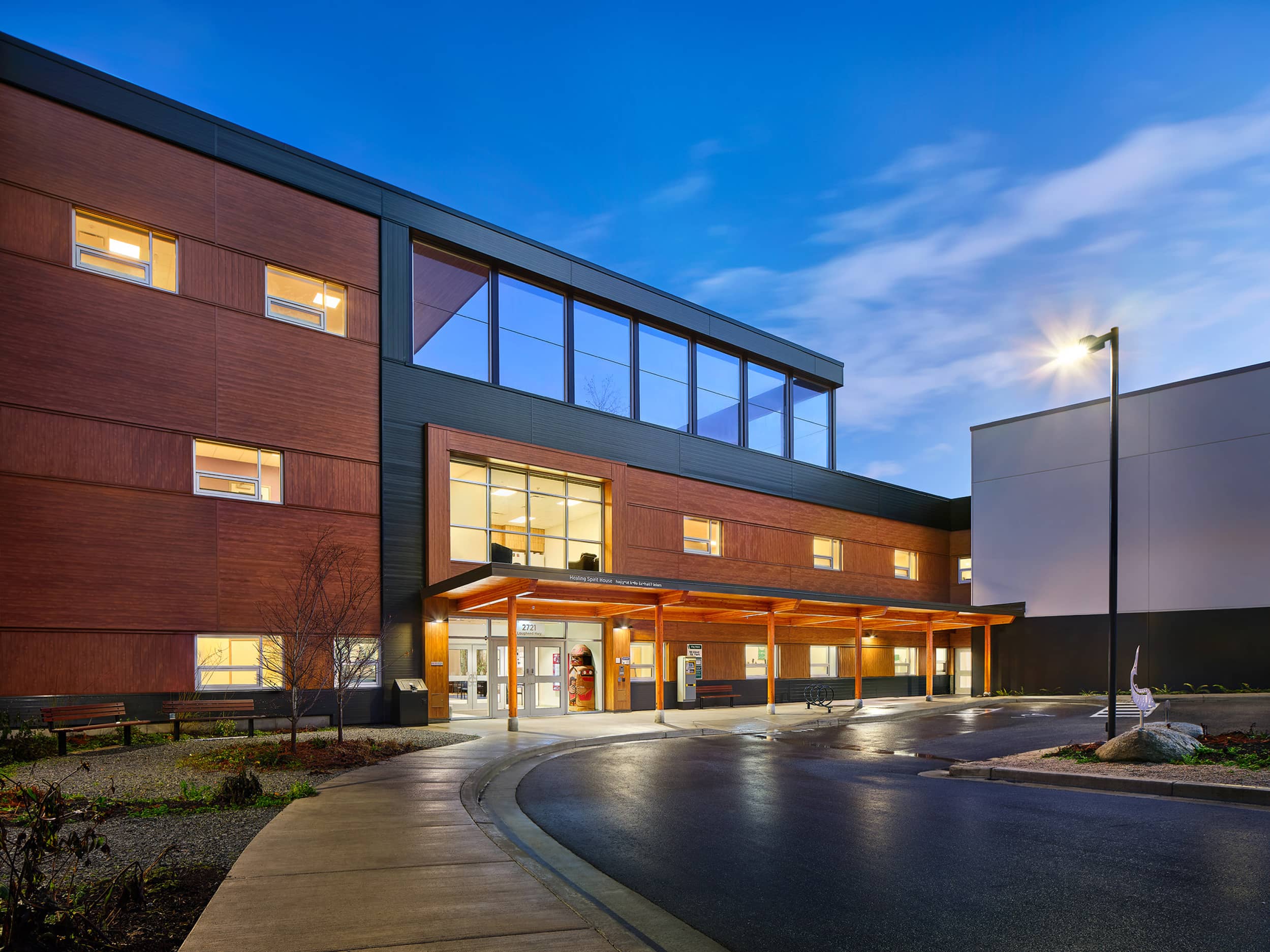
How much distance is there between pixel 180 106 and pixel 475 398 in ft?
32.8

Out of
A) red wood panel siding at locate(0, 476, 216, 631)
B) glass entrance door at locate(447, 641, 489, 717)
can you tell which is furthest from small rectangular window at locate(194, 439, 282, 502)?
glass entrance door at locate(447, 641, 489, 717)

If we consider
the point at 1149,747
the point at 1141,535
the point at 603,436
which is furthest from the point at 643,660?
the point at 1141,535

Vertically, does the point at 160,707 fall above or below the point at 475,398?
below

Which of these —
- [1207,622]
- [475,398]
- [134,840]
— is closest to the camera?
[134,840]

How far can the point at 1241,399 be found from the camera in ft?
93.5

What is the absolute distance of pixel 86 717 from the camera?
16.4 metres

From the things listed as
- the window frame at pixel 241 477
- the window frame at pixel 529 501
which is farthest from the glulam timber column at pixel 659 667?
the window frame at pixel 241 477

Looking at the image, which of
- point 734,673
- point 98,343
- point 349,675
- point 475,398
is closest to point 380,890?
point 349,675

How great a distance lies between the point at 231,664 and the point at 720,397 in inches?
764

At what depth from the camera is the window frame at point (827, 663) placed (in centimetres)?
3375

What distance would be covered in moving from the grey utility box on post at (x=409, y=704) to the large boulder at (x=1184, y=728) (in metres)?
15.6

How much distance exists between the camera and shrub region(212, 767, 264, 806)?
9.45 m

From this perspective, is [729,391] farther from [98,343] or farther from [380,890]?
[380,890]

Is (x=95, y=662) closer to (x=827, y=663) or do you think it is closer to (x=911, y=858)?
(x=911, y=858)
